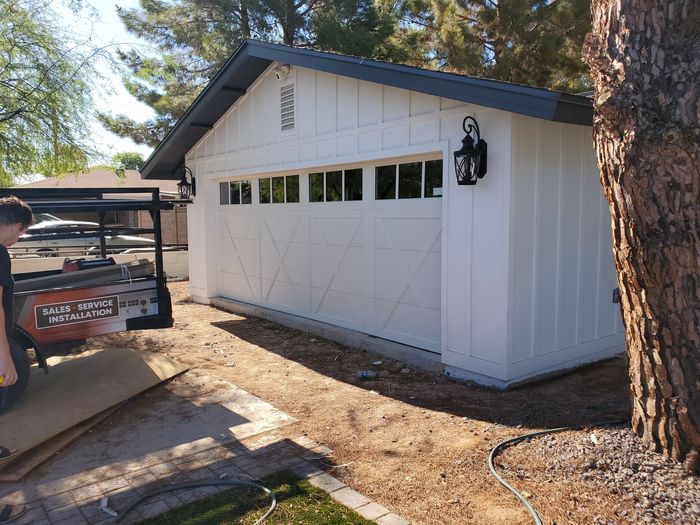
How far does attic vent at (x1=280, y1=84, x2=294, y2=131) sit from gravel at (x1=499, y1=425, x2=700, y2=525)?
5898 millimetres

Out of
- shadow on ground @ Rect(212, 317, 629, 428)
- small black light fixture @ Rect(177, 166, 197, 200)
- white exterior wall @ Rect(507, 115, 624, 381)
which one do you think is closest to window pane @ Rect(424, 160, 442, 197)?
white exterior wall @ Rect(507, 115, 624, 381)

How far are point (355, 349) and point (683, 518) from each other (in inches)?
185

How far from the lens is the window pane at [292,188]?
8.72 meters

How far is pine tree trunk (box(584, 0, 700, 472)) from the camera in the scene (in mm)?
3127

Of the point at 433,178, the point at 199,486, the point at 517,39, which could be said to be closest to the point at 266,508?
the point at 199,486

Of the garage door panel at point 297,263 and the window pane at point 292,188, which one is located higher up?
the window pane at point 292,188

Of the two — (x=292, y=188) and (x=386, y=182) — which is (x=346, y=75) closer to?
(x=386, y=182)

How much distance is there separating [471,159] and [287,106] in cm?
383

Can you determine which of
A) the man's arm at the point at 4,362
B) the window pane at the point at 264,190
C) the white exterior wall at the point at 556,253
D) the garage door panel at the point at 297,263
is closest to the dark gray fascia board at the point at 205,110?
the window pane at the point at 264,190

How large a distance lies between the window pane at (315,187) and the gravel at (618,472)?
500 centimetres

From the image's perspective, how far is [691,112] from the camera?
10.1ft

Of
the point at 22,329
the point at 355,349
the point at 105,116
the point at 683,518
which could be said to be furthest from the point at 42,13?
the point at 683,518

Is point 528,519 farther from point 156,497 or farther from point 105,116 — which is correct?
point 105,116

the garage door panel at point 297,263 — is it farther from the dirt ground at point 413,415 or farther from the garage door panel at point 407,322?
the garage door panel at point 407,322
